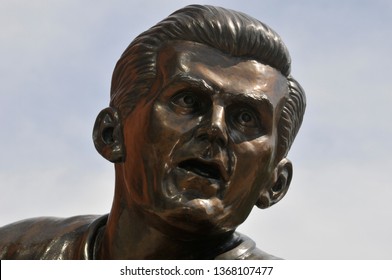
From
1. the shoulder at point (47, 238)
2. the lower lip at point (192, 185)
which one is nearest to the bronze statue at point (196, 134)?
the lower lip at point (192, 185)

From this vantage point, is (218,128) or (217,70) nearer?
(218,128)

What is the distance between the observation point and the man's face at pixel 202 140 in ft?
21.5

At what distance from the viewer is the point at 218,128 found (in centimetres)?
656

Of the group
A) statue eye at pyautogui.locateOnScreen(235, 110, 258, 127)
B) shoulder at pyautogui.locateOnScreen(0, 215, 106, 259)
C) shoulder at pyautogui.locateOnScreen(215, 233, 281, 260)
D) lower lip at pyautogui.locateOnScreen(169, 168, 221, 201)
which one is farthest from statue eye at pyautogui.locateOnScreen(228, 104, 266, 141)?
shoulder at pyautogui.locateOnScreen(0, 215, 106, 259)

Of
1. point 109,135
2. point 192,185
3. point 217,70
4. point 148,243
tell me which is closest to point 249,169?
point 192,185

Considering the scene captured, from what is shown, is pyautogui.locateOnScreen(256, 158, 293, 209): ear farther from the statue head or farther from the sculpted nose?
the sculpted nose

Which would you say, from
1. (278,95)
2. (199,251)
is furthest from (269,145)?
(199,251)

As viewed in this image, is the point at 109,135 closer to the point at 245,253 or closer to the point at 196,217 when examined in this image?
the point at 196,217

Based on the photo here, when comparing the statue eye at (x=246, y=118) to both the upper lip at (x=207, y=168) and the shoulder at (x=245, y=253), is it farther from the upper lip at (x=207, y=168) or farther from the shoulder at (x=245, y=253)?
the shoulder at (x=245, y=253)

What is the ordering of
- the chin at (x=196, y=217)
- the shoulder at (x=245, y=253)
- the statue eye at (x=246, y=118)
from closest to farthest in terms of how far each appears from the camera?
the chin at (x=196, y=217), the statue eye at (x=246, y=118), the shoulder at (x=245, y=253)

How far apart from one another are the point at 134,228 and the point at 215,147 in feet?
2.44

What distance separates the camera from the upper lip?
6.56m

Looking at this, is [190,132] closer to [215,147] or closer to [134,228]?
[215,147]

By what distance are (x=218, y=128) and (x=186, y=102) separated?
265 millimetres
